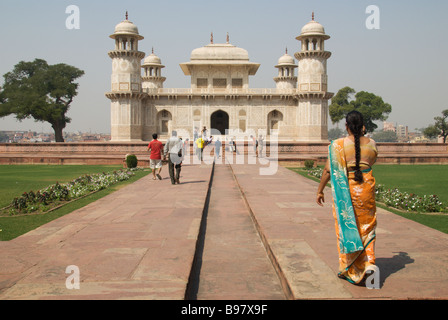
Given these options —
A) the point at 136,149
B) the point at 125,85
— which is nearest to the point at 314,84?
the point at 125,85

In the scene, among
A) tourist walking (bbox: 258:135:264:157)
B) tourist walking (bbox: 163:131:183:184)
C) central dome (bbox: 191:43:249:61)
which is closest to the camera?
tourist walking (bbox: 163:131:183:184)

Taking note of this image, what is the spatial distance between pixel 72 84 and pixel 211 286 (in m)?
43.8

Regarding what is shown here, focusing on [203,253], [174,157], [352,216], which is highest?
[174,157]

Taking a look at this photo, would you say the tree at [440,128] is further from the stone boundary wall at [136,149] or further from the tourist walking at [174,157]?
the tourist walking at [174,157]

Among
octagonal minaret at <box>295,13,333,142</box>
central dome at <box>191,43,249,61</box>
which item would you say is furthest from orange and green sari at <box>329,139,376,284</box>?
central dome at <box>191,43,249,61</box>

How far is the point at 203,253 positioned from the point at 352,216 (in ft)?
5.62

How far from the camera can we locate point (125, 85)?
30.9 m

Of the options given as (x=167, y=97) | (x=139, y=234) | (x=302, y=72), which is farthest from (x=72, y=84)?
(x=139, y=234)

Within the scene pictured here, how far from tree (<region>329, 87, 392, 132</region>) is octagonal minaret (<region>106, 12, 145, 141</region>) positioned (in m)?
29.4

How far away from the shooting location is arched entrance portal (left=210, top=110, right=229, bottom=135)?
117 ft

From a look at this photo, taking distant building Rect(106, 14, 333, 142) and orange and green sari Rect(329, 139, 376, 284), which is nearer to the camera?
orange and green sari Rect(329, 139, 376, 284)

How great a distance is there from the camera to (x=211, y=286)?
3.32m

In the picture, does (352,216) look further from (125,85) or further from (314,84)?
(125,85)

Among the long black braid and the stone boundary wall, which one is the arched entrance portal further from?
the long black braid
